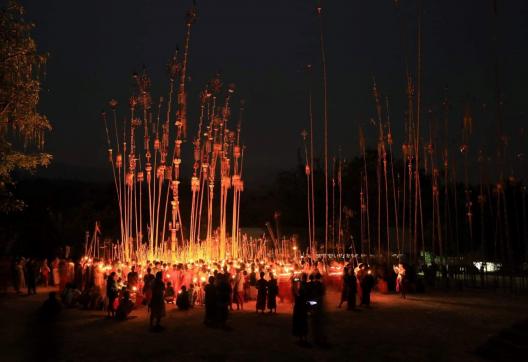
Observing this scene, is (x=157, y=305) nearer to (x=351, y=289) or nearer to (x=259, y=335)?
(x=259, y=335)

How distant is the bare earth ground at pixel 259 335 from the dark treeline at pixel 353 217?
327 inches

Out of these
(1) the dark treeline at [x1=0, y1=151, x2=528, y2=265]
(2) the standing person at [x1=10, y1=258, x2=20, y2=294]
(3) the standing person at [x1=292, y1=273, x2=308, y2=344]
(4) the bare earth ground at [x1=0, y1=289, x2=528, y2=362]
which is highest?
(1) the dark treeline at [x1=0, y1=151, x2=528, y2=265]

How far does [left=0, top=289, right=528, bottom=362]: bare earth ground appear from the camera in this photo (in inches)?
379

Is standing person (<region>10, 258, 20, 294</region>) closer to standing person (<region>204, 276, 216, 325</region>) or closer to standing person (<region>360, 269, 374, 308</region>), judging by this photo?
standing person (<region>204, 276, 216, 325</region>)

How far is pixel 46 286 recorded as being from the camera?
21734 millimetres

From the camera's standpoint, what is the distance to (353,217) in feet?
126

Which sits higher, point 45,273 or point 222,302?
point 45,273

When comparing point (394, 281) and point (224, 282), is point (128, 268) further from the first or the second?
point (394, 281)

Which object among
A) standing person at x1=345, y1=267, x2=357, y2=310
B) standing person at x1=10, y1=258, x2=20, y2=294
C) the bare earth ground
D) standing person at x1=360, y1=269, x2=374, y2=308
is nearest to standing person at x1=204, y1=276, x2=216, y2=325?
the bare earth ground

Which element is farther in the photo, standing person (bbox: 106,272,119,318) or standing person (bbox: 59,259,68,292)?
standing person (bbox: 59,259,68,292)

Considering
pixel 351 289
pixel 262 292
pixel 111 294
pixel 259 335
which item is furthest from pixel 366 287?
pixel 111 294

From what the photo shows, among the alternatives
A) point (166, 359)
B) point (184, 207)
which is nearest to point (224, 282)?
point (166, 359)

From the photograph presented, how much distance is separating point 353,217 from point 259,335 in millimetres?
27765

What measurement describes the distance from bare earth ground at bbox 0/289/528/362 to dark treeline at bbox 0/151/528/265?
8.30 meters
